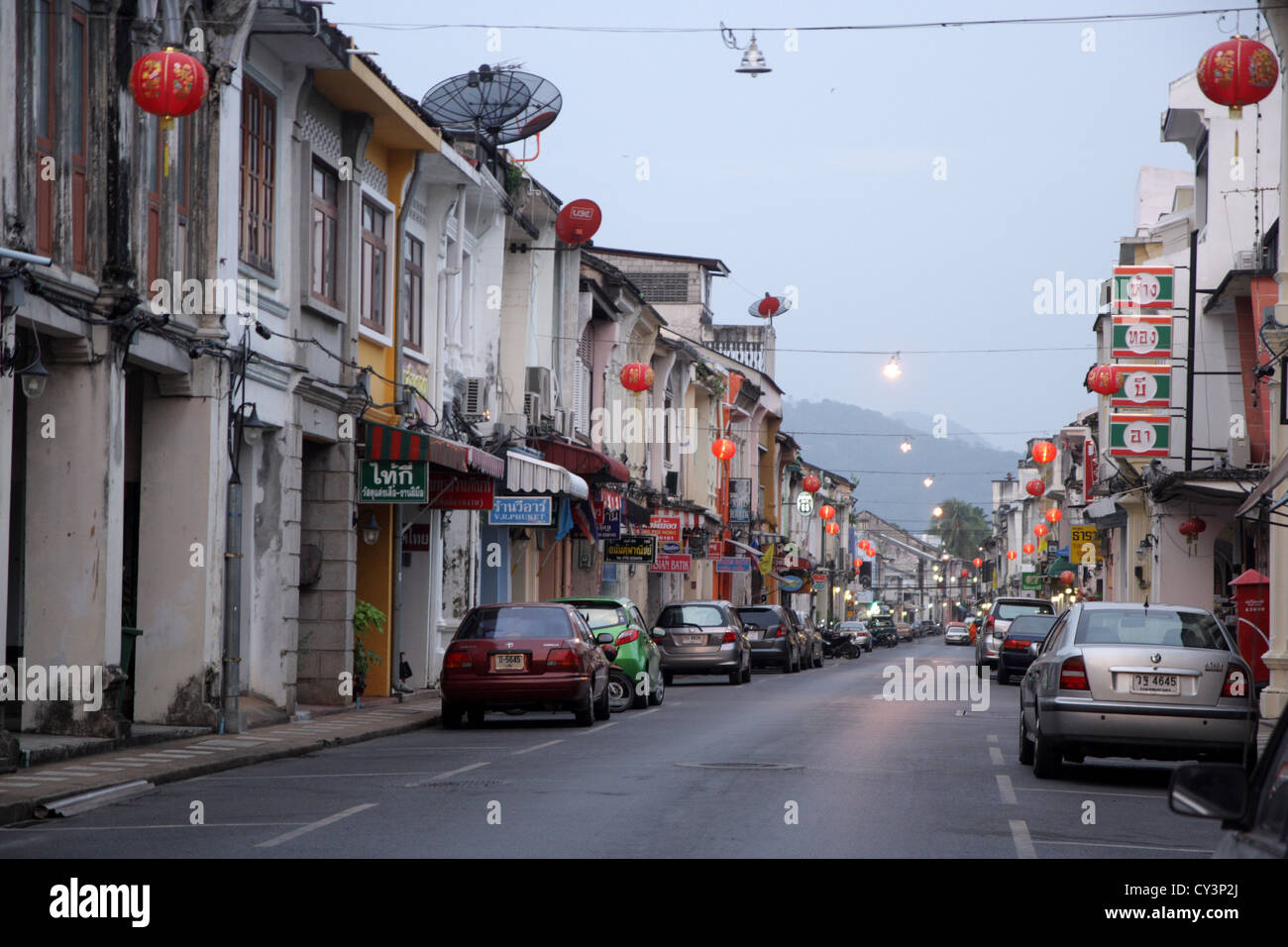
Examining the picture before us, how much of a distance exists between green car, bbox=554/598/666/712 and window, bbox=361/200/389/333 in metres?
5.01

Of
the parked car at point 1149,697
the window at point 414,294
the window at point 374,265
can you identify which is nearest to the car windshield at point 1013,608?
the window at point 414,294

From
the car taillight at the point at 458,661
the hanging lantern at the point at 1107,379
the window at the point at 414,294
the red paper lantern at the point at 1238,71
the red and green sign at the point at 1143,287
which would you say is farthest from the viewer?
the hanging lantern at the point at 1107,379

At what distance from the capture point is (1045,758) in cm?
1516

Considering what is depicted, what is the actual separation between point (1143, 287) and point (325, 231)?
20.3m

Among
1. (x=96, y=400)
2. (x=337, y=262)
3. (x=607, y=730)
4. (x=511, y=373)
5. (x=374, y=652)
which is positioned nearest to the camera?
(x=96, y=400)

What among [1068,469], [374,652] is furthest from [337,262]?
[1068,469]

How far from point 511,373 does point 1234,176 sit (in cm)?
1550

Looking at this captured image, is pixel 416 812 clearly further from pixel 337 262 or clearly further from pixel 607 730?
pixel 337 262

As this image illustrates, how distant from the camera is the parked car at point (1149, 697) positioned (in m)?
14.4

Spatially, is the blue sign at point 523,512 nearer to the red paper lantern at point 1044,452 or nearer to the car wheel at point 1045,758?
the car wheel at point 1045,758

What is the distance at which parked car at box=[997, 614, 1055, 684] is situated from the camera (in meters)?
37.1

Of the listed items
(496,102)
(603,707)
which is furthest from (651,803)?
(496,102)

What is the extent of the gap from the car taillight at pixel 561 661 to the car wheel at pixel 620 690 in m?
4.79

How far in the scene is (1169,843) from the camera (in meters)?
11.3
